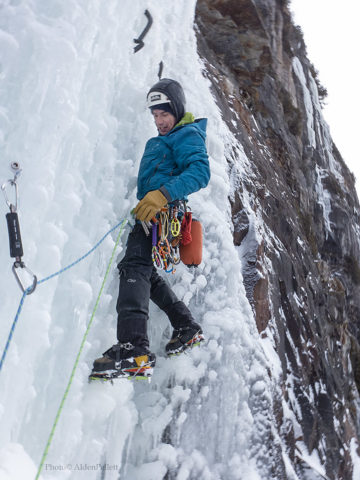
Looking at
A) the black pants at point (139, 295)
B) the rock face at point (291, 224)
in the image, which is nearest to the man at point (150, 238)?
the black pants at point (139, 295)

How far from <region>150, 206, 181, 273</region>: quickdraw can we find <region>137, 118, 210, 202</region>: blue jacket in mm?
133

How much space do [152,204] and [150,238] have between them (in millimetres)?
276

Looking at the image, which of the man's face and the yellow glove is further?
the man's face

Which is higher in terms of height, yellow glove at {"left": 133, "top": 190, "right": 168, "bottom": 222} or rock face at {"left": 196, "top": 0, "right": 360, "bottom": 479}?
rock face at {"left": 196, "top": 0, "right": 360, "bottom": 479}

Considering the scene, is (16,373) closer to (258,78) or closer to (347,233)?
(258,78)

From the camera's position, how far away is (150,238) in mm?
2510

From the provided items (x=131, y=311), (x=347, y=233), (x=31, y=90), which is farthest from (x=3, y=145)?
(x=347, y=233)

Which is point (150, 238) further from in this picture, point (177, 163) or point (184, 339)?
point (184, 339)

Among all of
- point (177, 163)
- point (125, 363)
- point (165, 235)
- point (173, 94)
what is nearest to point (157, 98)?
point (173, 94)

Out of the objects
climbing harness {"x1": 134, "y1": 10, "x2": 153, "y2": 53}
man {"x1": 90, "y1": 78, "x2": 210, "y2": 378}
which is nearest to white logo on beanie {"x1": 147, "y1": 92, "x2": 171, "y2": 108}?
man {"x1": 90, "y1": 78, "x2": 210, "y2": 378}

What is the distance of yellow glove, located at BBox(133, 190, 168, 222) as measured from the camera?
2301 millimetres

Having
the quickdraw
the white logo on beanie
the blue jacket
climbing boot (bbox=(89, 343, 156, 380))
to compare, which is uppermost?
the white logo on beanie

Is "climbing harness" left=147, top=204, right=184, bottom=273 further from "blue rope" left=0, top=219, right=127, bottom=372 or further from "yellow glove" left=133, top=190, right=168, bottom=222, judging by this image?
"blue rope" left=0, top=219, right=127, bottom=372

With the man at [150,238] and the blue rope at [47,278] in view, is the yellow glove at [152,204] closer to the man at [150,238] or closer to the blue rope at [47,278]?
the man at [150,238]
